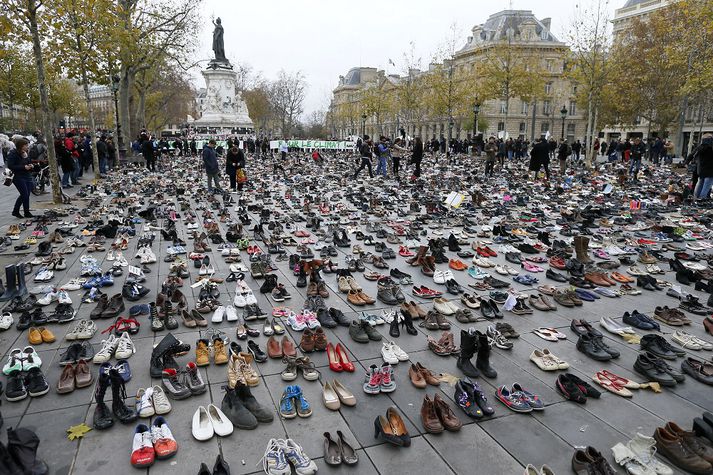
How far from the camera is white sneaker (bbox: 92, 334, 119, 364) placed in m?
4.79

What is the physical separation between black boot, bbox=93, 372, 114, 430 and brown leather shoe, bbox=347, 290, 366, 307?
331 centimetres

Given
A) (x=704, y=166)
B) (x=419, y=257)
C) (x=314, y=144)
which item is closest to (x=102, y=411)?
(x=419, y=257)

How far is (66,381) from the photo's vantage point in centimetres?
434

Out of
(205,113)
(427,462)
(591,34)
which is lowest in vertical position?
(427,462)

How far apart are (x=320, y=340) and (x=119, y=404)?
81.3 inches

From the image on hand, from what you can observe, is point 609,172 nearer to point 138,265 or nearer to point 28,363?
point 138,265

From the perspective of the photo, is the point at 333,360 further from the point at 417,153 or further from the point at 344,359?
the point at 417,153

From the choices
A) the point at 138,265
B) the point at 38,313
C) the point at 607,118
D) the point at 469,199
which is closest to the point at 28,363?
the point at 38,313

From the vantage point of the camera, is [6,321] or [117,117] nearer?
[6,321]

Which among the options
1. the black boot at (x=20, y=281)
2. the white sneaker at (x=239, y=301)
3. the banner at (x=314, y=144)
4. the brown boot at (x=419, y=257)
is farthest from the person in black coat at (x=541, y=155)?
the banner at (x=314, y=144)

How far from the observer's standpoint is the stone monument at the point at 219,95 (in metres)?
39.6

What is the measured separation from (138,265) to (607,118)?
161 ft

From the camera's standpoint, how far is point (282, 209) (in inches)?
542

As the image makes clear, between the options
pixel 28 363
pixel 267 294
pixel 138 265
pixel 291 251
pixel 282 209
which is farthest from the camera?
pixel 282 209
